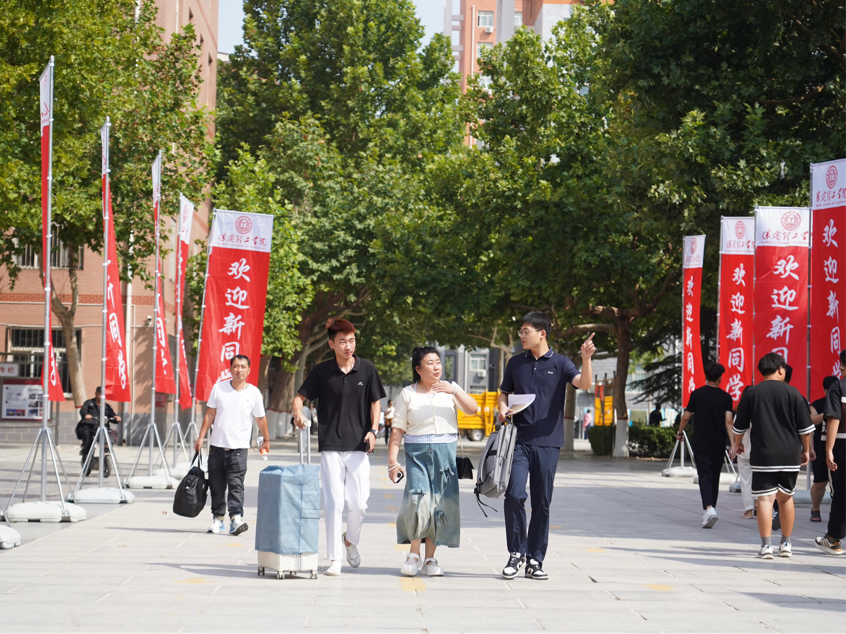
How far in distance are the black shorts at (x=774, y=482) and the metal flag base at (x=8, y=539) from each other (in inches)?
265

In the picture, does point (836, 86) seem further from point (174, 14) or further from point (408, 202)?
point (174, 14)

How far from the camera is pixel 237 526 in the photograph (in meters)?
11.2

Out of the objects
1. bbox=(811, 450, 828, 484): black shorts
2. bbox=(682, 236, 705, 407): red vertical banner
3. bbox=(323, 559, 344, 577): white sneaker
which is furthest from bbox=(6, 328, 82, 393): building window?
bbox=(323, 559, 344, 577): white sneaker

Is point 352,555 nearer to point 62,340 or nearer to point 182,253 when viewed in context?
point 182,253

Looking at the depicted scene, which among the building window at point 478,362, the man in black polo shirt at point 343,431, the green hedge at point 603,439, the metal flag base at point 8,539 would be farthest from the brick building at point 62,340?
the building window at point 478,362

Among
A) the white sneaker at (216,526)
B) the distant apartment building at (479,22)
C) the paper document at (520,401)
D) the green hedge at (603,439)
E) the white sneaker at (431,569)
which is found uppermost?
the distant apartment building at (479,22)

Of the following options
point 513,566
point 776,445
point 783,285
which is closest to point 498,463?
point 513,566

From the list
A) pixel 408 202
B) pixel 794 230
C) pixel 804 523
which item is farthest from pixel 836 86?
pixel 408 202

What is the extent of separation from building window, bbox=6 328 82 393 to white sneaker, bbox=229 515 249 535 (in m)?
23.1

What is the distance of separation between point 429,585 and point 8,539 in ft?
13.6

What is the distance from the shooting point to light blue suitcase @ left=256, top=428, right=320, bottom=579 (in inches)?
329

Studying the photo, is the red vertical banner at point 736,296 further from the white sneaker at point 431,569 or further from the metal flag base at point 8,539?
the metal flag base at point 8,539

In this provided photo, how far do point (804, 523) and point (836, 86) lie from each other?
9.55 metres

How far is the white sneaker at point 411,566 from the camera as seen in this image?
851 centimetres
